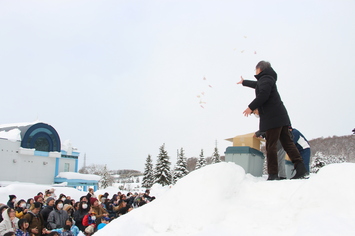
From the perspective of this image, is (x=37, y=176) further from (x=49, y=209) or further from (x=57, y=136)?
(x=49, y=209)

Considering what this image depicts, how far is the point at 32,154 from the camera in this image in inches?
1312

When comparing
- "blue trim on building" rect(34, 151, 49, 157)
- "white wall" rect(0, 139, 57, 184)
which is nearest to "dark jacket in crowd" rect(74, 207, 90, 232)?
"white wall" rect(0, 139, 57, 184)

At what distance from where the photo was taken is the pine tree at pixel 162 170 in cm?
4600

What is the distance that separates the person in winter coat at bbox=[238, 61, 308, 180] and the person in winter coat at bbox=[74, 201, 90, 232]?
565 cm

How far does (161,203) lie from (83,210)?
5.42m

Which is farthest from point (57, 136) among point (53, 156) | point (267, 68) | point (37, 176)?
point (267, 68)

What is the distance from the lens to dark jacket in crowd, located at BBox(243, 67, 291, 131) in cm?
463

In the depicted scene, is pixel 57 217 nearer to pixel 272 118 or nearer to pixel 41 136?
pixel 272 118

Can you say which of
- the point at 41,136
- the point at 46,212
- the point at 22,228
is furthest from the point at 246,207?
the point at 41,136

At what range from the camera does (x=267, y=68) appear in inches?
194

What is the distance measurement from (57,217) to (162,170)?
128 feet

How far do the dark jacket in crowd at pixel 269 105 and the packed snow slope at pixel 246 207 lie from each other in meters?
0.99

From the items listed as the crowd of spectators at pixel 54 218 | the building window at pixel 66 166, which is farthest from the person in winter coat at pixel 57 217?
the building window at pixel 66 166

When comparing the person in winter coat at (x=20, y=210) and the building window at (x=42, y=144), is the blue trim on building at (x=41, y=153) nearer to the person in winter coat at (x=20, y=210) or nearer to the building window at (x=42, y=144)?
the building window at (x=42, y=144)
